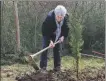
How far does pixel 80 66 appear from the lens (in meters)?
6.48

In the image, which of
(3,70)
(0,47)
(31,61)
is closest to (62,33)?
(31,61)

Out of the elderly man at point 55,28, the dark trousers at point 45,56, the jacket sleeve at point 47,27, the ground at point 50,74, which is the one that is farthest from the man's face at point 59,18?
the ground at point 50,74

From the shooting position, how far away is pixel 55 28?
21.6 feet

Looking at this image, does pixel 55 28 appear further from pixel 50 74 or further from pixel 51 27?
pixel 50 74

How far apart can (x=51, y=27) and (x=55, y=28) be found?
0.11 metres

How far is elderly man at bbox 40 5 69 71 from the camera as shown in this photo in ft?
20.9

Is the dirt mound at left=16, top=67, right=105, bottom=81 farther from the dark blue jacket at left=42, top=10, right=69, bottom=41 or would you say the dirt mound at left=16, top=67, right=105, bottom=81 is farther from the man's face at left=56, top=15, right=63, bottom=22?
the man's face at left=56, top=15, right=63, bottom=22

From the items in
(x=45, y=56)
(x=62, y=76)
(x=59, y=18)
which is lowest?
(x=62, y=76)

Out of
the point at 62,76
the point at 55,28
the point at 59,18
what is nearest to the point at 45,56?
the point at 55,28

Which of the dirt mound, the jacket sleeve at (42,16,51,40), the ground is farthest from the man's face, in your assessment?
the dirt mound

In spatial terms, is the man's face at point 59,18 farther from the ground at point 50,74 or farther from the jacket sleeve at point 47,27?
the ground at point 50,74

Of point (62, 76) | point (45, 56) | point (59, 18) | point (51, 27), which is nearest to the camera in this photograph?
point (62, 76)

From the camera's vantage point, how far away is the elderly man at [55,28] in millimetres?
6355

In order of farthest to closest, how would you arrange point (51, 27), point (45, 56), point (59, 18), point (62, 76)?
point (45, 56)
point (51, 27)
point (59, 18)
point (62, 76)
